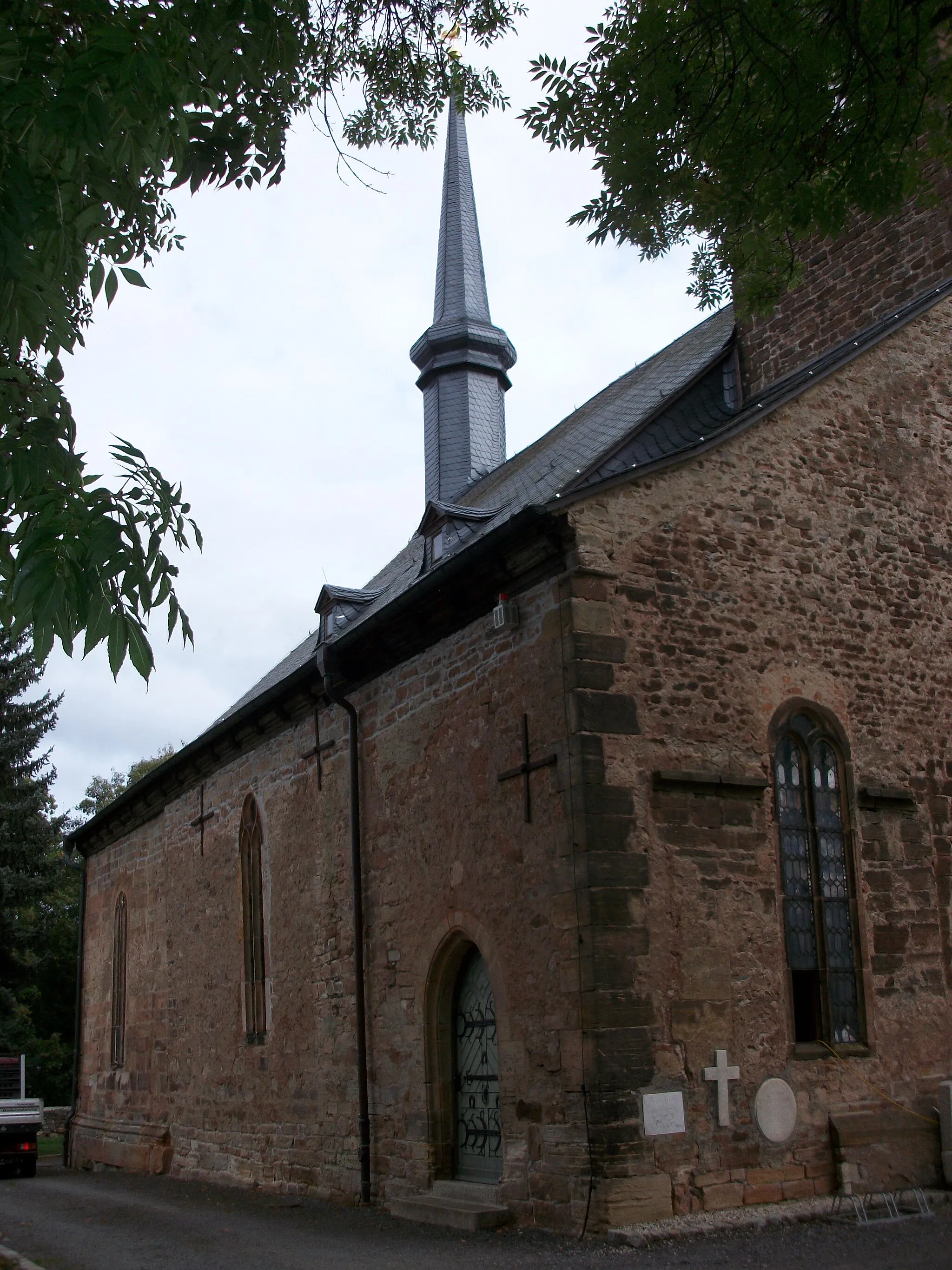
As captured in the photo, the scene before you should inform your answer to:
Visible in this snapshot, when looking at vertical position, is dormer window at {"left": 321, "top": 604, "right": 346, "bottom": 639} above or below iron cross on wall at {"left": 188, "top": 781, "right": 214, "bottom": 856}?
above

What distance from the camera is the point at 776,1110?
9.07 m

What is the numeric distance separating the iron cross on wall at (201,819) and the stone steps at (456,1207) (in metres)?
6.73

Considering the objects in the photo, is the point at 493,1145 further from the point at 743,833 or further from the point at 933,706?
the point at 933,706

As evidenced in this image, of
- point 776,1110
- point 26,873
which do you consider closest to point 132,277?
point 776,1110

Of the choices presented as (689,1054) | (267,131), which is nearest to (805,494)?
(689,1054)

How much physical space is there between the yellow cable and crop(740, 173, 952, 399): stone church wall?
671cm

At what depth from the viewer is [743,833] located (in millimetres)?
9508

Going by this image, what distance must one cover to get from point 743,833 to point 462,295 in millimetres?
15513

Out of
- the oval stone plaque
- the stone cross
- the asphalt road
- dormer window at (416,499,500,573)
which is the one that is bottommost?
the asphalt road

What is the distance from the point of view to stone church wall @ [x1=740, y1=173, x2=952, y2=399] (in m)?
13.2

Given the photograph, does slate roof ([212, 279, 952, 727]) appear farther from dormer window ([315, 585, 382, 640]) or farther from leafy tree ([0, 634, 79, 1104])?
leafy tree ([0, 634, 79, 1104])

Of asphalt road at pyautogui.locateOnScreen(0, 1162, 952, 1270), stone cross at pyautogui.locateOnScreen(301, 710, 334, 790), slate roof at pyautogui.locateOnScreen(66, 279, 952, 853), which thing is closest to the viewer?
asphalt road at pyautogui.locateOnScreen(0, 1162, 952, 1270)

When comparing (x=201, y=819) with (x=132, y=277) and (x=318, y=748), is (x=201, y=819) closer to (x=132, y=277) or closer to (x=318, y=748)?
(x=318, y=748)

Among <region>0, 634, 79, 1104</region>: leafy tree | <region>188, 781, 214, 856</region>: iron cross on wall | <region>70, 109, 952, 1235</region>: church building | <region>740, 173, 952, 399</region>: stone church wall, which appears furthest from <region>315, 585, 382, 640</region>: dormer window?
<region>0, 634, 79, 1104</region>: leafy tree
